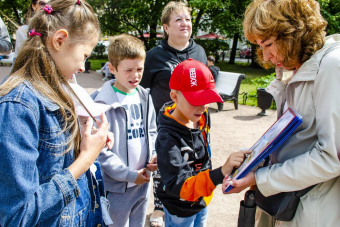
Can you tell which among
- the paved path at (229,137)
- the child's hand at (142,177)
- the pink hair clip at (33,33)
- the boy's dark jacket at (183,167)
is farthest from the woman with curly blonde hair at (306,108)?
the paved path at (229,137)

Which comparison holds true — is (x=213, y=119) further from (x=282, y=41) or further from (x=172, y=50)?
(x=282, y=41)

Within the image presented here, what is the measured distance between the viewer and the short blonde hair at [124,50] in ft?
7.72

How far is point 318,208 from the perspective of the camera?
143 centimetres

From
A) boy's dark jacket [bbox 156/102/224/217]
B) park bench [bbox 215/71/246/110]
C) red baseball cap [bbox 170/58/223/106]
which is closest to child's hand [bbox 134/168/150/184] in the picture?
boy's dark jacket [bbox 156/102/224/217]

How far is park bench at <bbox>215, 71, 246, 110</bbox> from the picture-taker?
8297 millimetres

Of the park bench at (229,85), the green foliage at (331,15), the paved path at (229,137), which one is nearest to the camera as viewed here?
the paved path at (229,137)

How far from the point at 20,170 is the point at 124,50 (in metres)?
1.50

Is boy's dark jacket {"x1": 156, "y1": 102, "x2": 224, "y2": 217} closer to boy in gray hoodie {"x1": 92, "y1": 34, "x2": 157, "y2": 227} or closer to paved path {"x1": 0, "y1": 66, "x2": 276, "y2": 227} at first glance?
boy in gray hoodie {"x1": 92, "y1": 34, "x2": 157, "y2": 227}

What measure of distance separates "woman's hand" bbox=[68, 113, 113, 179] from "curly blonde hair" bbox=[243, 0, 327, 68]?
3.36ft

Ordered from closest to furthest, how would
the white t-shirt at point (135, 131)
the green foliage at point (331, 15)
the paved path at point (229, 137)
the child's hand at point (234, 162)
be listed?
1. the child's hand at point (234, 162)
2. the white t-shirt at point (135, 131)
3. the paved path at point (229, 137)
4. the green foliage at point (331, 15)

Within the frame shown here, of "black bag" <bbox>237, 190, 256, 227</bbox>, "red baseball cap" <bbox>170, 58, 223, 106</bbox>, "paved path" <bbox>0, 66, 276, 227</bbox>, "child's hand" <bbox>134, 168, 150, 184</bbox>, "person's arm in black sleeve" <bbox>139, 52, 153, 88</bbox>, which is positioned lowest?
"paved path" <bbox>0, 66, 276, 227</bbox>

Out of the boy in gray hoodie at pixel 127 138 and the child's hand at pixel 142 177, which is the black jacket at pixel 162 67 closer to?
the boy in gray hoodie at pixel 127 138

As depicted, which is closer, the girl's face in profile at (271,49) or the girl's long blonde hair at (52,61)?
the girl's long blonde hair at (52,61)

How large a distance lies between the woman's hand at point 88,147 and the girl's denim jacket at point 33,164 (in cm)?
4
